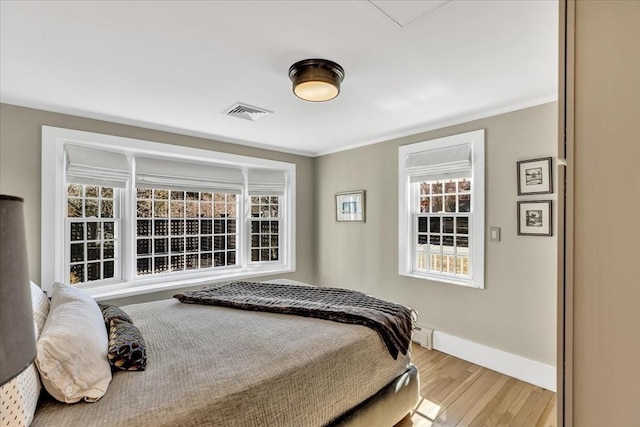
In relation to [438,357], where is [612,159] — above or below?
above

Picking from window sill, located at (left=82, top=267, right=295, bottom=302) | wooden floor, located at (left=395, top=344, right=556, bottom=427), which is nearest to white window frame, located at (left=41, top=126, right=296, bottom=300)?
window sill, located at (left=82, top=267, right=295, bottom=302)

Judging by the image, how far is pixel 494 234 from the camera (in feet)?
9.62

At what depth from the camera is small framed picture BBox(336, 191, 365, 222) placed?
4125 millimetres

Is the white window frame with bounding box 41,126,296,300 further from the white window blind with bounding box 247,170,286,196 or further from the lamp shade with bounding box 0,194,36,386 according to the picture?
the lamp shade with bounding box 0,194,36,386

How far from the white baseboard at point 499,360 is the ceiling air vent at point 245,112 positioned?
289 cm

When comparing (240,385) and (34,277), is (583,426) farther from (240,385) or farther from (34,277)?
(34,277)

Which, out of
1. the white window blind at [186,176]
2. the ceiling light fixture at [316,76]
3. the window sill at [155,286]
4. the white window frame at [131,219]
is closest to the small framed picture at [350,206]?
the white window frame at [131,219]

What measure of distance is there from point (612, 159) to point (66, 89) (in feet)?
10.8

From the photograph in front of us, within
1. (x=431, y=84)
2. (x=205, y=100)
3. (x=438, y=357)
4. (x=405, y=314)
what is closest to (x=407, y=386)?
(x=405, y=314)

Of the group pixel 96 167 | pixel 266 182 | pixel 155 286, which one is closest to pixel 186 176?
pixel 96 167

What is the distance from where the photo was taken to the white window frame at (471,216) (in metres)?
3.02

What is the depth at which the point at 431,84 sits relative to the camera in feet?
7.72

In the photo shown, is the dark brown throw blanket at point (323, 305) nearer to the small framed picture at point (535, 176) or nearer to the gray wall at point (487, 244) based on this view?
the gray wall at point (487, 244)

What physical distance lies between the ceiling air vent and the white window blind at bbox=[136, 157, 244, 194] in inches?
45.1
